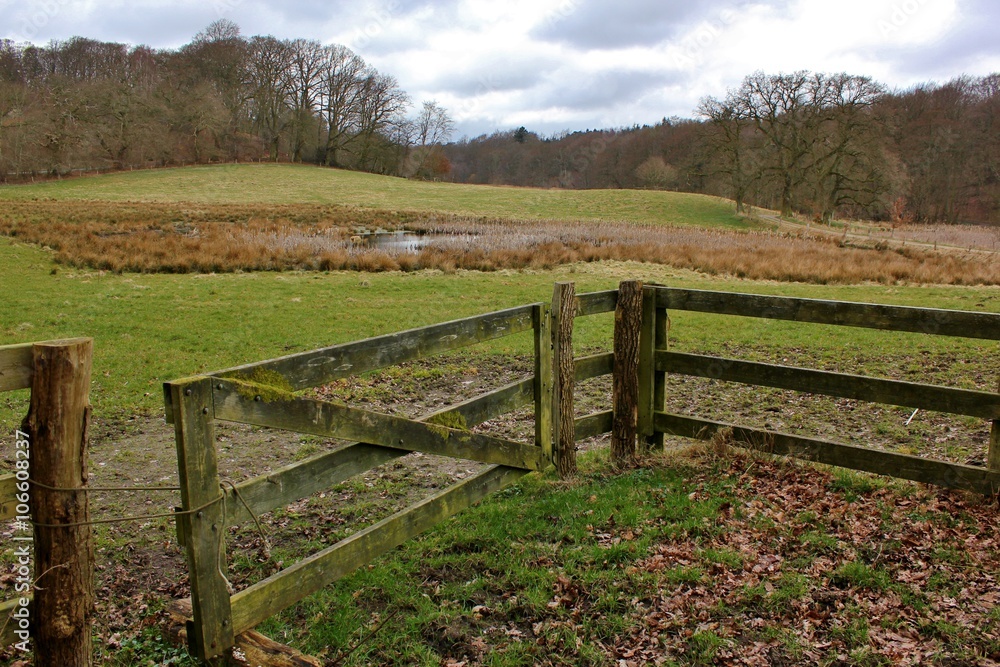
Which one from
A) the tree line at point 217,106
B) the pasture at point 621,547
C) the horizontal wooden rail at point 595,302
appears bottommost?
the pasture at point 621,547

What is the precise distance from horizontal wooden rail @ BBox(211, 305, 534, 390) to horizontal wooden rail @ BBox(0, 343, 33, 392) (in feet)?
2.41

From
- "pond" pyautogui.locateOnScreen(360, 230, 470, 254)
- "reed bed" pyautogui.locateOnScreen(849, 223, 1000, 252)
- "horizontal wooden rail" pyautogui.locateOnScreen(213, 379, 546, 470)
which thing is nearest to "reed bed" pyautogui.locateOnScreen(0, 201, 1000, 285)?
"pond" pyautogui.locateOnScreen(360, 230, 470, 254)

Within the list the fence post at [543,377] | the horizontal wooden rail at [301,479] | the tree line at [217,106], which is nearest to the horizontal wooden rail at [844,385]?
the fence post at [543,377]

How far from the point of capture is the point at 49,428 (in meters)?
2.74

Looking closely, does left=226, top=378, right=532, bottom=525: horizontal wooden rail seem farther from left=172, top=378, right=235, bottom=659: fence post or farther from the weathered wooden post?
the weathered wooden post

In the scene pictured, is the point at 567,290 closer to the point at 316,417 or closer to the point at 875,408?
the point at 316,417

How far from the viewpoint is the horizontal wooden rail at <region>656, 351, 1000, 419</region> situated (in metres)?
4.93

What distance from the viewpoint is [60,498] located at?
2791 millimetres

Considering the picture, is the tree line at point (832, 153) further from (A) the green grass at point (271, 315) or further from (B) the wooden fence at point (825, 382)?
(B) the wooden fence at point (825, 382)

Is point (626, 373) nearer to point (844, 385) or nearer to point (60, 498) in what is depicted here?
point (844, 385)

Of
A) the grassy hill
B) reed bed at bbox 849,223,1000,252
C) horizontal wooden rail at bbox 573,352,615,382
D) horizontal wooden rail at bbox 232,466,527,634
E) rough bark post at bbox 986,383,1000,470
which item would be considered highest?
the grassy hill

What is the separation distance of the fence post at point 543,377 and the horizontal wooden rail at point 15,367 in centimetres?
349

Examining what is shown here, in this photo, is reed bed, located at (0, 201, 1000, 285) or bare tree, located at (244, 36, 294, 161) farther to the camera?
bare tree, located at (244, 36, 294, 161)

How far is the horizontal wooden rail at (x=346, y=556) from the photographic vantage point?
11.0 ft
